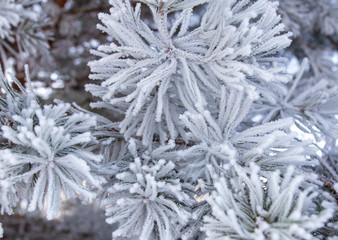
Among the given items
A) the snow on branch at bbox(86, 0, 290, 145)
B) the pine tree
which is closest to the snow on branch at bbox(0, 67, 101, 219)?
the pine tree

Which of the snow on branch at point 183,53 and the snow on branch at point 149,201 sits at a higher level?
→ the snow on branch at point 183,53

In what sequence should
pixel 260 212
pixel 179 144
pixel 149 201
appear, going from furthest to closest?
pixel 179 144 → pixel 149 201 → pixel 260 212

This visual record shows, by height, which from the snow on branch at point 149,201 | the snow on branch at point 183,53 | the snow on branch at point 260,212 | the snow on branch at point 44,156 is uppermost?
the snow on branch at point 183,53

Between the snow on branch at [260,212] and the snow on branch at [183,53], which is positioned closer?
Result: the snow on branch at [260,212]

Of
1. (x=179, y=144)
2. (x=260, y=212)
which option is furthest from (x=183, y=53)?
(x=260, y=212)

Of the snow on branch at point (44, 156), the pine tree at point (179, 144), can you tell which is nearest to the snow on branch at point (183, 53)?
the pine tree at point (179, 144)

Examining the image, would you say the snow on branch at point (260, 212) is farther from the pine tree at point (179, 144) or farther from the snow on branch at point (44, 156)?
the snow on branch at point (44, 156)

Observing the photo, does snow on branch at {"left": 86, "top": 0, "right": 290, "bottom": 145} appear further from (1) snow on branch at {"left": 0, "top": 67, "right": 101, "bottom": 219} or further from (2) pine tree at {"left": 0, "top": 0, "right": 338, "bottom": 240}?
(1) snow on branch at {"left": 0, "top": 67, "right": 101, "bottom": 219}

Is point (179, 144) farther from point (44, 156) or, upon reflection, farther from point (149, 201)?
point (44, 156)

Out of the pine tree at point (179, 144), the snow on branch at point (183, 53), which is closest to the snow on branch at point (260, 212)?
the pine tree at point (179, 144)

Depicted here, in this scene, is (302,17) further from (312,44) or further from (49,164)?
(49,164)

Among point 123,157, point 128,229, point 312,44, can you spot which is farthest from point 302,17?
point 128,229
